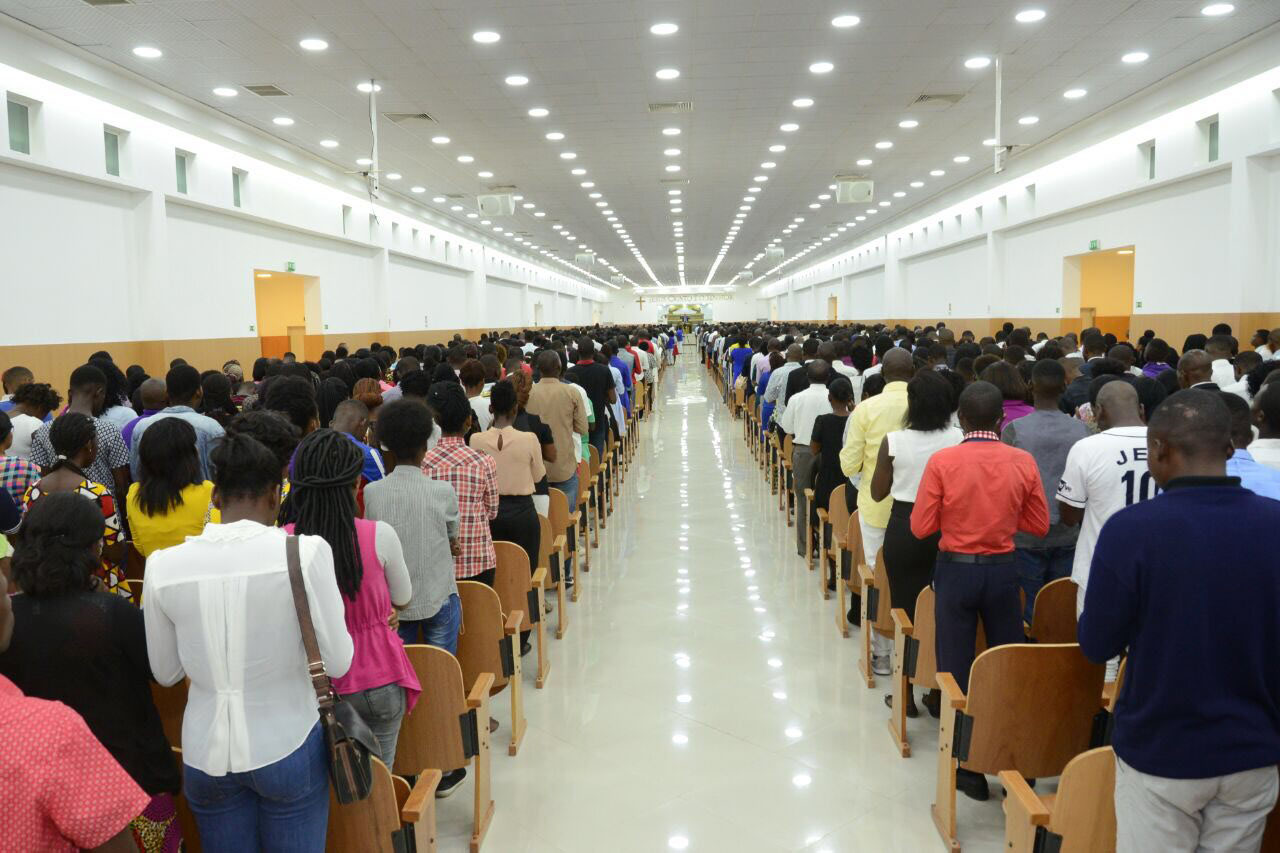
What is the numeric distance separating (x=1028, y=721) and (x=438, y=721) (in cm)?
223

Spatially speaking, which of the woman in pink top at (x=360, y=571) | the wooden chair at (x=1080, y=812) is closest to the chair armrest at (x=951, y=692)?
the wooden chair at (x=1080, y=812)

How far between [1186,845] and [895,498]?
8.41ft

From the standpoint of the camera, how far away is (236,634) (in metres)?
2.24

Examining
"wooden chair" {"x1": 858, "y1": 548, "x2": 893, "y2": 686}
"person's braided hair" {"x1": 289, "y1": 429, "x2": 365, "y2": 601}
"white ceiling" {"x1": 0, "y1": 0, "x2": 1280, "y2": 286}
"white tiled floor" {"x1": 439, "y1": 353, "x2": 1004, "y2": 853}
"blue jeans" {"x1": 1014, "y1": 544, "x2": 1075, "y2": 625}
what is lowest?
"white tiled floor" {"x1": 439, "y1": 353, "x2": 1004, "y2": 853}

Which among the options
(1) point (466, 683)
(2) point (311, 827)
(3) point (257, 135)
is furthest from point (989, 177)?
(2) point (311, 827)

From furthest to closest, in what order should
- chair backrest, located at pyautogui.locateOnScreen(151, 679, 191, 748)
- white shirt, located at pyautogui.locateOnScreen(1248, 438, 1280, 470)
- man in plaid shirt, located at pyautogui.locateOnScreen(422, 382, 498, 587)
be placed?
man in plaid shirt, located at pyautogui.locateOnScreen(422, 382, 498, 587) < white shirt, located at pyautogui.locateOnScreen(1248, 438, 1280, 470) < chair backrest, located at pyautogui.locateOnScreen(151, 679, 191, 748)

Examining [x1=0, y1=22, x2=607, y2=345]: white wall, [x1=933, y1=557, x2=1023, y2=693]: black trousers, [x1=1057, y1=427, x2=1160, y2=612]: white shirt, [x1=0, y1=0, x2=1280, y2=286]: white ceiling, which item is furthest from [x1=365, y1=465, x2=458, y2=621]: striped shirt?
[x1=0, y1=22, x2=607, y2=345]: white wall

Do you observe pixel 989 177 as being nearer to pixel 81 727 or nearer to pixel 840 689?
pixel 840 689

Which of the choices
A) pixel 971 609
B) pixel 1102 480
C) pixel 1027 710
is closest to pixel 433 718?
pixel 1027 710

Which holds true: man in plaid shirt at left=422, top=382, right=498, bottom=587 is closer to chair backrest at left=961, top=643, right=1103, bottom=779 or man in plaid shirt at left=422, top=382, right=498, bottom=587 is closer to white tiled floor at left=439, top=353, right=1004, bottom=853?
white tiled floor at left=439, top=353, right=1004, bottom=853

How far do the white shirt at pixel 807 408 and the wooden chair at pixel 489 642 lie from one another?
3.95 meters

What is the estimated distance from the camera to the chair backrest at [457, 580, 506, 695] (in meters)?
4.34

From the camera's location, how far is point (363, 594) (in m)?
2.96

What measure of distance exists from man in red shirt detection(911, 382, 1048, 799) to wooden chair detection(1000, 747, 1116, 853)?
142 centimetres
